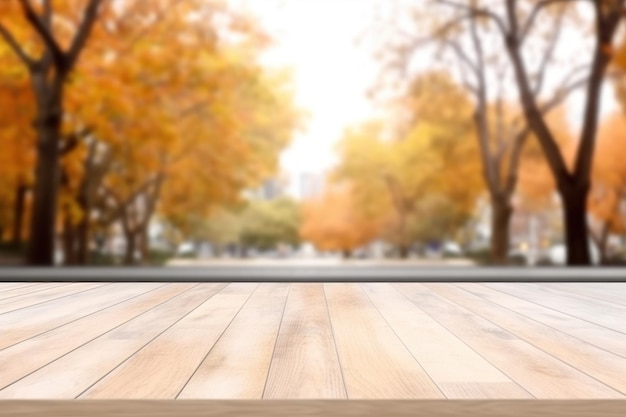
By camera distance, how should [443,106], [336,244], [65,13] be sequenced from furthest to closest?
[336,244] → [443,106] → [65,13]

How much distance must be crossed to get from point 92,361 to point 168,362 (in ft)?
0.65

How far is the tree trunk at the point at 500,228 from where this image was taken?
8.61m

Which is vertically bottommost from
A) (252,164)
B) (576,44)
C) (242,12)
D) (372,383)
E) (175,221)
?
(372,383)

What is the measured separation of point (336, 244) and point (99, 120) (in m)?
9.61

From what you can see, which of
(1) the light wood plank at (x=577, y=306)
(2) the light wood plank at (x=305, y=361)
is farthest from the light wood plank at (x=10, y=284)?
(1) the light wood plank at (x=577, y=306)

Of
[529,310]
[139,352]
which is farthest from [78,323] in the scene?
[529,310]

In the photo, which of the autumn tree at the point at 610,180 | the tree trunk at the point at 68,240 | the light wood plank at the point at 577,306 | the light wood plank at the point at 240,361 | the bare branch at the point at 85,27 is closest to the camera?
the light wood plank at the point at 240,361

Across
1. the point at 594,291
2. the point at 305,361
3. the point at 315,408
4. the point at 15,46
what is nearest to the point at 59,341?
the point at 305,361

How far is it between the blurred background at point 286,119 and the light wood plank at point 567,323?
3639 mm

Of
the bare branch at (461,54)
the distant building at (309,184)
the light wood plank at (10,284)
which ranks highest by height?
the bare branch at (461,54)

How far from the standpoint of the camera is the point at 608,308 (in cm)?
327

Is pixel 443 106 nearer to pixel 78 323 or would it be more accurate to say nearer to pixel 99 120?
pixel 99 120

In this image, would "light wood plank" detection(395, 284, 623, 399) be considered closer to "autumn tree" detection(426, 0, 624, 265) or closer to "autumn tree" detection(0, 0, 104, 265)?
"autumn tree" detection(426, 0, 624, 265)

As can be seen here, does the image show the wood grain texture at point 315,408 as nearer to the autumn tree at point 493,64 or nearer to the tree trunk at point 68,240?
the autumn tree at point 493,64
